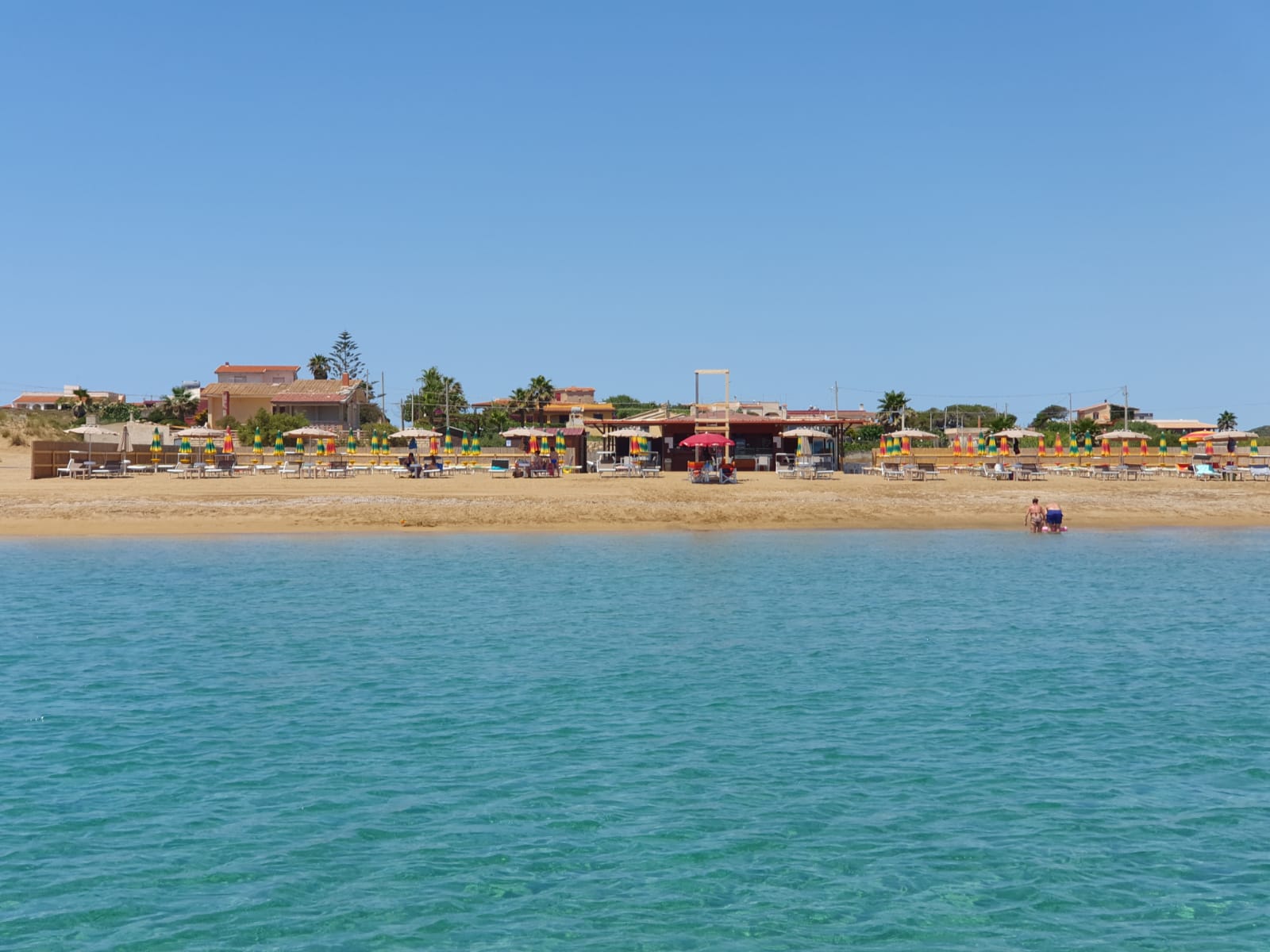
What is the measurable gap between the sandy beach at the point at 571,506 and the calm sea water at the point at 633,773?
1209 cm

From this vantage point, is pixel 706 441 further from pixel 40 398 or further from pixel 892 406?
pixel 40 398

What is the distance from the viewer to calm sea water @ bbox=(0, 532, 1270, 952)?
7.38 metres

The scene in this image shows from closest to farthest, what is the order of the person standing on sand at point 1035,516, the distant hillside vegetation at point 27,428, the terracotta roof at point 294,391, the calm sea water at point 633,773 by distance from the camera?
the calm sea water at point 633,773 < the person standing on sand at point 1035,516 < the distant hillside vegetation at point 27,428 < the terracotta roof at point 294,391

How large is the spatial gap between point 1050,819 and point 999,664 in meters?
6.44

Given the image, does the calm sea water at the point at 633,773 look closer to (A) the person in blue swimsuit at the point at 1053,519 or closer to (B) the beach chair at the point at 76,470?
(A) the person in blue swimsuit at the point at 1053,519

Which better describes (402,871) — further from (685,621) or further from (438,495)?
(438,495)

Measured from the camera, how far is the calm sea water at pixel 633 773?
7.38m

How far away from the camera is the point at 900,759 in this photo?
35.3 ft

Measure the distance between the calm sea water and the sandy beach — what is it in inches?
476

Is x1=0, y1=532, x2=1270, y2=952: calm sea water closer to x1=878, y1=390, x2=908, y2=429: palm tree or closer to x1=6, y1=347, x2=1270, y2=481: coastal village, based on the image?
x1=6, y1=347, x2=1270, y2=481: coastal village

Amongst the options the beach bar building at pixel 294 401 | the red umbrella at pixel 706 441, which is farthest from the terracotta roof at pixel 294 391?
the red umbrella at pixel 706 441

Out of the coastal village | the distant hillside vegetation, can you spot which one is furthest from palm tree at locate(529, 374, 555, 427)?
the distant hillside vegetation

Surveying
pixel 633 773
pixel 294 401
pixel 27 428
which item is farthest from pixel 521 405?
pixel 633 773

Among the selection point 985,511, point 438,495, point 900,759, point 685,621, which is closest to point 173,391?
point 438,495
